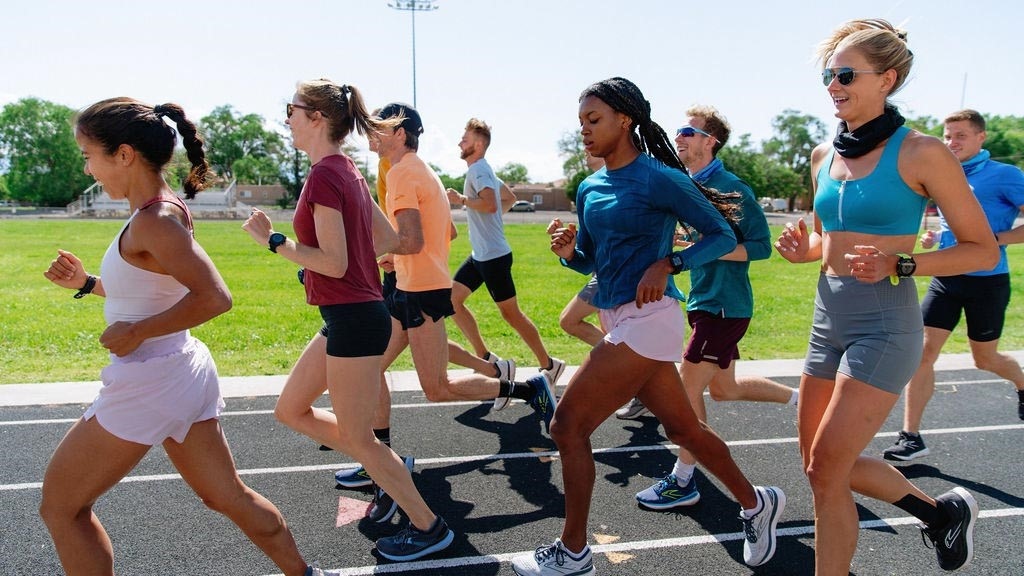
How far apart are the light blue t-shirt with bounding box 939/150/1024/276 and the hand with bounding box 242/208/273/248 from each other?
4120 millimetres

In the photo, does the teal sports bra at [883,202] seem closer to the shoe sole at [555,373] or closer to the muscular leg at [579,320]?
the muscular leg at [579,320]

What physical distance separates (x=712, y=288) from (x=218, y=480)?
2.80 meters

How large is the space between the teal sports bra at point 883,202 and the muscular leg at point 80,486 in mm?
2693

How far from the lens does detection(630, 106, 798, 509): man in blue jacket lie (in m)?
4.04

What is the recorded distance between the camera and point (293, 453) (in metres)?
4.71

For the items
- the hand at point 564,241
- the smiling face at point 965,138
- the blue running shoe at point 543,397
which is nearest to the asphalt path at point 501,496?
the blue running shoe at point 543,397

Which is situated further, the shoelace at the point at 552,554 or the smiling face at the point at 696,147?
the smiling face at the point at 696,147

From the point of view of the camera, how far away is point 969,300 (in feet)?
15.5

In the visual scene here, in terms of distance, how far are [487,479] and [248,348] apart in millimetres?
4343

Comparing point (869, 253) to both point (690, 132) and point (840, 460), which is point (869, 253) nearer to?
point (840, 460)

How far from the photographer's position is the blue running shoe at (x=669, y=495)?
13.0 ft

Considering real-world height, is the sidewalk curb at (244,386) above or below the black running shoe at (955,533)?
below

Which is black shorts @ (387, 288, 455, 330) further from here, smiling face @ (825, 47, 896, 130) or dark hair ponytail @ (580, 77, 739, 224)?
smiling face @ (825, 47, 896, 130)

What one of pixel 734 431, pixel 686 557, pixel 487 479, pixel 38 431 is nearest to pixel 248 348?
pixel 38 431
